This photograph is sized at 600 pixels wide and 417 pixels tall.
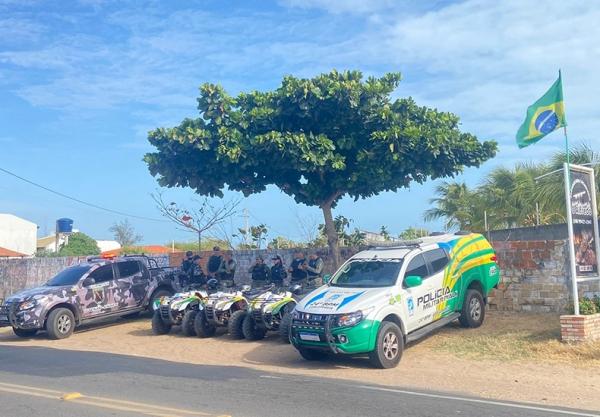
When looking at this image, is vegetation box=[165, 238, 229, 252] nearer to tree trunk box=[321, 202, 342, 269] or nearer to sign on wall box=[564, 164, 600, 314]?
tree trunk box=[321, 202, 342, 269]

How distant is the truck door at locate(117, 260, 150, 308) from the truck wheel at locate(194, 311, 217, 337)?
11.6 ft

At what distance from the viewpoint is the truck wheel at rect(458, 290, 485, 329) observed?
44.7 feet

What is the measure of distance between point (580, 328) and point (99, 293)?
11.7m

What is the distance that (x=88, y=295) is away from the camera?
56.3ft

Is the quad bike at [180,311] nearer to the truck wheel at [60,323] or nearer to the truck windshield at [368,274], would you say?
the truck wheel at [60,323]

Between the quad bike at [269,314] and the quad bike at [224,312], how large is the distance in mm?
313

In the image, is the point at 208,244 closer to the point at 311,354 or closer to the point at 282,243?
the point at 282,243

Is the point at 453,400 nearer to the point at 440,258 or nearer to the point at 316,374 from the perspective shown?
the point at 316,374

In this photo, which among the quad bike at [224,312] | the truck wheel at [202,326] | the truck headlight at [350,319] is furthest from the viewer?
the truck wheel at [202,326]

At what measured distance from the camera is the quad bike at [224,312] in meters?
14.7

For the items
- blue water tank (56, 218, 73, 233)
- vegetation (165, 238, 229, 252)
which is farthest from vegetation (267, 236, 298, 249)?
blue water tank (56, 218, 73, 233)

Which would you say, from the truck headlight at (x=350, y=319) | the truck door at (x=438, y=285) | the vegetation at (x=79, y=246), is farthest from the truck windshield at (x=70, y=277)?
the vegetation at (x=79, y=246)

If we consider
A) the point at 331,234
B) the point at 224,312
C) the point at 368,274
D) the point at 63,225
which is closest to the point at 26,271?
the point at 331,234

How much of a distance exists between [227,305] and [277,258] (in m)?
3.86
